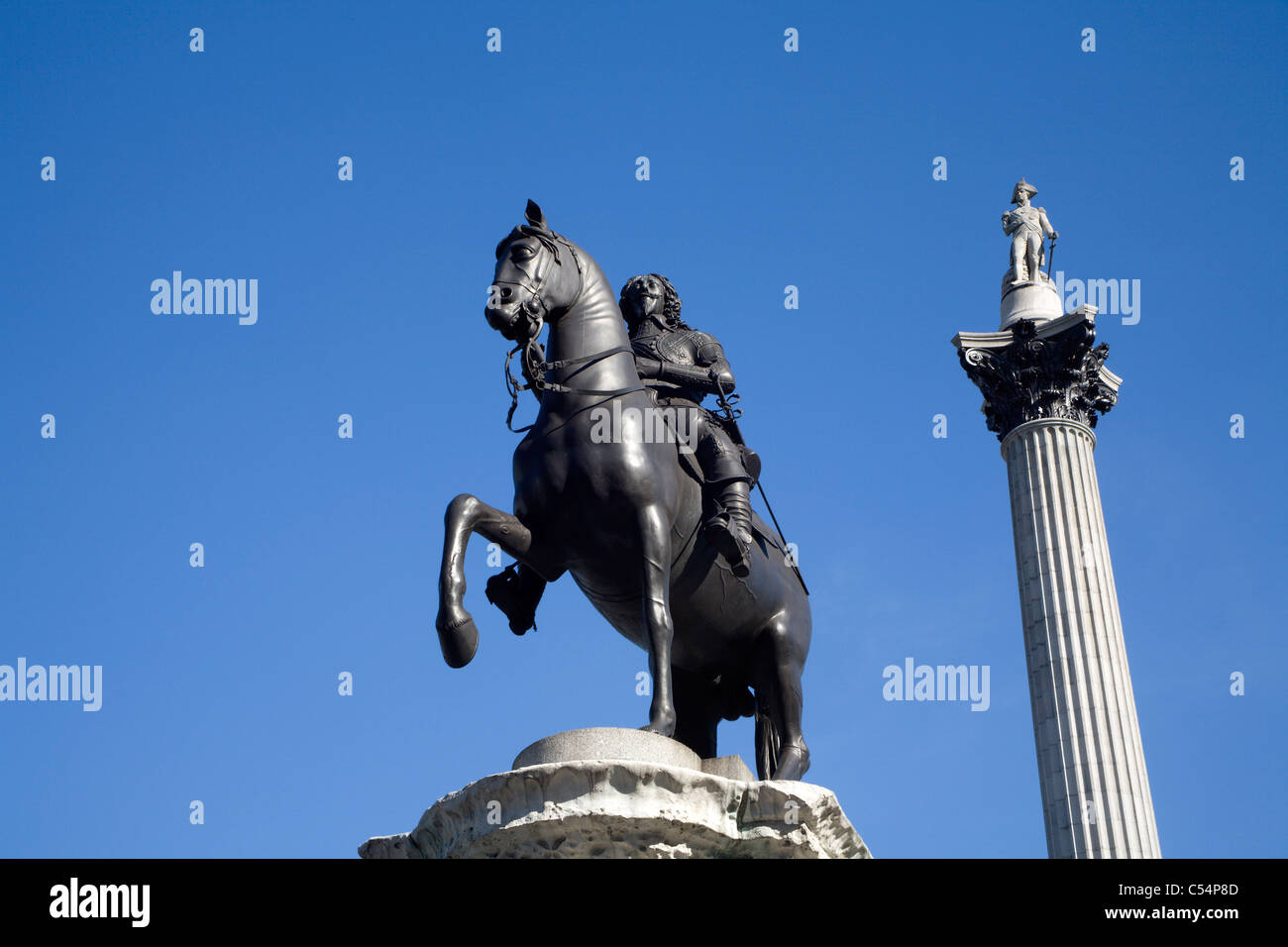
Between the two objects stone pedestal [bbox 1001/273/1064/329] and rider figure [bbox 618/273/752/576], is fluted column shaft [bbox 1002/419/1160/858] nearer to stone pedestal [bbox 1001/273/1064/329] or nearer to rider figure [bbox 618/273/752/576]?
stone pedestal [bbox 1001/273/1064/329]

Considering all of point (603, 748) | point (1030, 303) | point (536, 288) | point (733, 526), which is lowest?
point (603, 748)

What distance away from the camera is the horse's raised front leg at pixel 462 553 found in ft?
32.6

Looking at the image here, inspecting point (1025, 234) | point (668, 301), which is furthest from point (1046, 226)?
point (668, 301)

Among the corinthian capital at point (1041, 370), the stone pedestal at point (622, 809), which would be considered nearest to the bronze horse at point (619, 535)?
the stone pedestal at point (622, 809)

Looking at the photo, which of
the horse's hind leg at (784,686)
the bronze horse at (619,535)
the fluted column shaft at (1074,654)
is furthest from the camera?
the fluted column shaft at (1074,654)

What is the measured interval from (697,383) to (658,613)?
234 cm

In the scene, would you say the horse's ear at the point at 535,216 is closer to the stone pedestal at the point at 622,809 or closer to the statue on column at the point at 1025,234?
the stone pedestal at the point at 622,809

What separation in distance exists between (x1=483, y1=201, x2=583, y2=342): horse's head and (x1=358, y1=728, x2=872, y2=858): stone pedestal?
276cm

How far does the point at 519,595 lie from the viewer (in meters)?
11.1

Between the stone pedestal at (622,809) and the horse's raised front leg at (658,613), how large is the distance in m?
0.41

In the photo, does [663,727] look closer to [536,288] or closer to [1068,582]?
[536,288]
